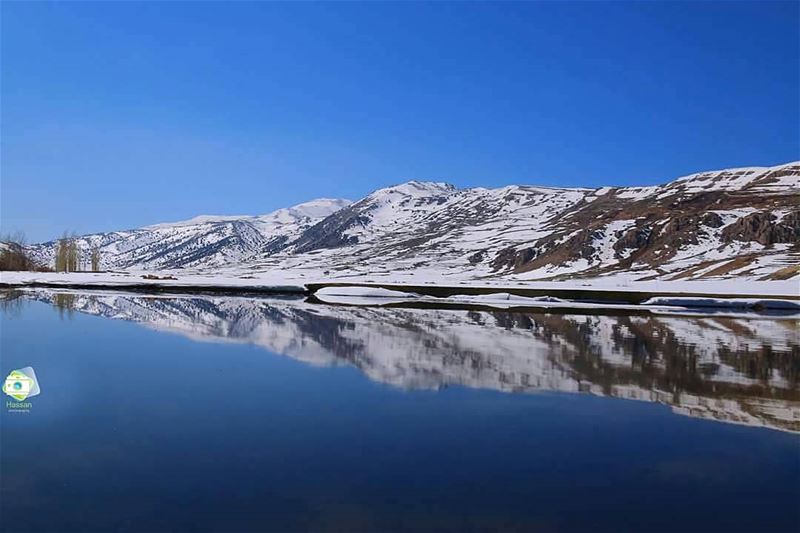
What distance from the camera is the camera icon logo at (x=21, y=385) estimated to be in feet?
53.8

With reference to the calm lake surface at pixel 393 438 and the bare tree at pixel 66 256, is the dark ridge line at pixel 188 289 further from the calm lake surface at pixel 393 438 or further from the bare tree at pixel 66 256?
the bare tree at pixel 66 256

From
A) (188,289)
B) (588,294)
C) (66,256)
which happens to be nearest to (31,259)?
(66,256)

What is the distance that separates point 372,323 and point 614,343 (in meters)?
15.1

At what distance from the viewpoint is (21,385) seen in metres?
17.2

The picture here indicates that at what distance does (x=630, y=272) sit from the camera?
17638cm

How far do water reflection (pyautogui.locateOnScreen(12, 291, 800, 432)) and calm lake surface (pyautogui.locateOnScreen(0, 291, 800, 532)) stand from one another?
187 mm

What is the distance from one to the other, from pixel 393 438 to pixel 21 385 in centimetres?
1091

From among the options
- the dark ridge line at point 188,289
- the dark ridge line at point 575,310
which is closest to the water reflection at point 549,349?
the dark ridge line at point 575,310

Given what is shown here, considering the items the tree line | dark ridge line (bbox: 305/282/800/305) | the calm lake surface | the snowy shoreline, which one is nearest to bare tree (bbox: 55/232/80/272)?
the tree line

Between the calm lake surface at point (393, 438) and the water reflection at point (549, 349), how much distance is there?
0.19 metres

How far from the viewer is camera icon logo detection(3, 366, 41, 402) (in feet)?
53.8

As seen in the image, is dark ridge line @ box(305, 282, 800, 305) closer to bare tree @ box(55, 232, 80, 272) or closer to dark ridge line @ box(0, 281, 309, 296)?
dark ridge line @ box(0, 281, 309, 296)

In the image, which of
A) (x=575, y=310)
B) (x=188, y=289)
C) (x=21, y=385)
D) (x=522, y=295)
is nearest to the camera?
(x=21, y=385)

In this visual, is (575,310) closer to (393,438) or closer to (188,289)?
(188,289)
